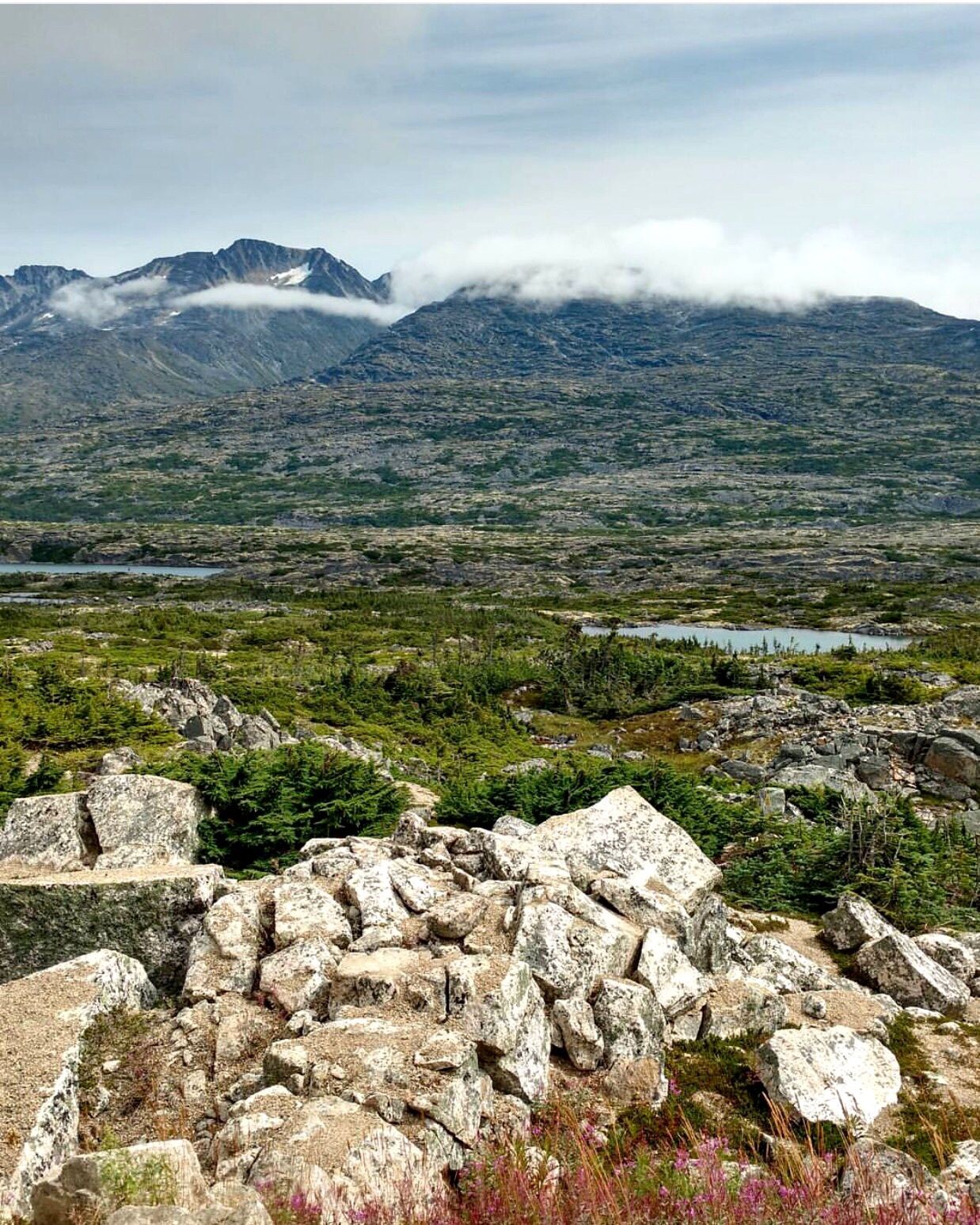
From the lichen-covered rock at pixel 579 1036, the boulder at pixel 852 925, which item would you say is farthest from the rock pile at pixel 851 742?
the lichen-covered rock at pixel 579 1036

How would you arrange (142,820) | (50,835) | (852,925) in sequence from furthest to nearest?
(142,820), (852,925), (50,835)

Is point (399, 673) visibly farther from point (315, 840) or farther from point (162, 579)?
point (162, 579)

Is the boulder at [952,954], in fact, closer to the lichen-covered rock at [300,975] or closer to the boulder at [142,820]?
the lichen-covered rock at [300,975]

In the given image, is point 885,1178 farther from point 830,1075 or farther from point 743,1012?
point 743,1012

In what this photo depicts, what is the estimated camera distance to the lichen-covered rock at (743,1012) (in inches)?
396

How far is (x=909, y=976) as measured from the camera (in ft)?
39.0

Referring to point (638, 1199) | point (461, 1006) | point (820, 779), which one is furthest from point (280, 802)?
point (820, 779)

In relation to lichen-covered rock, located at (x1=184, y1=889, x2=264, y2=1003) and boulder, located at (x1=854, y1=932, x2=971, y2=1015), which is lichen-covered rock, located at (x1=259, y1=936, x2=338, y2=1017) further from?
boulder, located at (x1=854, y1=932, x2=971, y2=1015)

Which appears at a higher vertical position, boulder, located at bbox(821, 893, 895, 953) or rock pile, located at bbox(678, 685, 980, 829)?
boulder, located at bbox(821, 893, 895, 953)

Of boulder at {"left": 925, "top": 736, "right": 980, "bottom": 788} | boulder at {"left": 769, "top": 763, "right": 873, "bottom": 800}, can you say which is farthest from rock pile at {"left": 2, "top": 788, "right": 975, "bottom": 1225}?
boulder at {"left": 925, "top": 736, "right": 980, "bottom": 788}

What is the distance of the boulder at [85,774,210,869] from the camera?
43.0 feet

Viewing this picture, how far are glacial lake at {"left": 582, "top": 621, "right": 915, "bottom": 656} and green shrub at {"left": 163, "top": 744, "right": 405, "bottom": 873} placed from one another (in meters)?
54.6

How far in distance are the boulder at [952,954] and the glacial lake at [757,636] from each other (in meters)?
55.9

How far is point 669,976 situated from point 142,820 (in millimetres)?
9072
